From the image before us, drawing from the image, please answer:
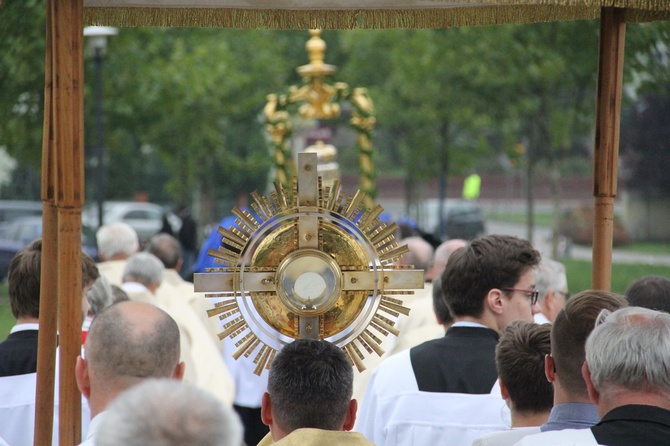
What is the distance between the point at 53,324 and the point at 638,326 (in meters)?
1.83

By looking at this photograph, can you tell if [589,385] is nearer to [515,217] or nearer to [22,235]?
[22,235]

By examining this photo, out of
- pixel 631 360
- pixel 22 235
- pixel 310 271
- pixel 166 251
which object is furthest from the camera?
pixel 22 235

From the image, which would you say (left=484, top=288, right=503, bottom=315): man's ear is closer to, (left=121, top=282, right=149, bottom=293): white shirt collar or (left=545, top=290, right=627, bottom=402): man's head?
(left=545, top=290, right=627, bottom=402): man's head

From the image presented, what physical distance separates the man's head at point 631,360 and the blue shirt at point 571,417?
19 cm

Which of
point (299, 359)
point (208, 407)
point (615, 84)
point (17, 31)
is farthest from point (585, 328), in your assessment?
point (17, 31)

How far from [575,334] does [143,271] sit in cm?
365

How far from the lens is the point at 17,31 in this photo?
1017 centimetres

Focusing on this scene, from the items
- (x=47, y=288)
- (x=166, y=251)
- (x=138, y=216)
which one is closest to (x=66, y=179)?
(x=47, y=288)

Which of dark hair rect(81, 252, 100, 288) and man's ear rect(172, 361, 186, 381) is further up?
dark hair rect(81, 252, 100, 288)

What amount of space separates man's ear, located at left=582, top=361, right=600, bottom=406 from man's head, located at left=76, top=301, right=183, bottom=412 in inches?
45.4

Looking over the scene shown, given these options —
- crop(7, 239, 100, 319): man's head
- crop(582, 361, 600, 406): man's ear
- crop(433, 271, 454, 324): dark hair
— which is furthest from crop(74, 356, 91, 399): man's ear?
crop(433, 271, 454, 324): dark hair

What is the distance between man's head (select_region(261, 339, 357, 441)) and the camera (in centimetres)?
292

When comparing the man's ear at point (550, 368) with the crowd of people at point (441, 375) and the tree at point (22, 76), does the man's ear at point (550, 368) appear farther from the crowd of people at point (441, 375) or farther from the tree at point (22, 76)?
the tree at point (22, 76)

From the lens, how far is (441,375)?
3.98 meters
